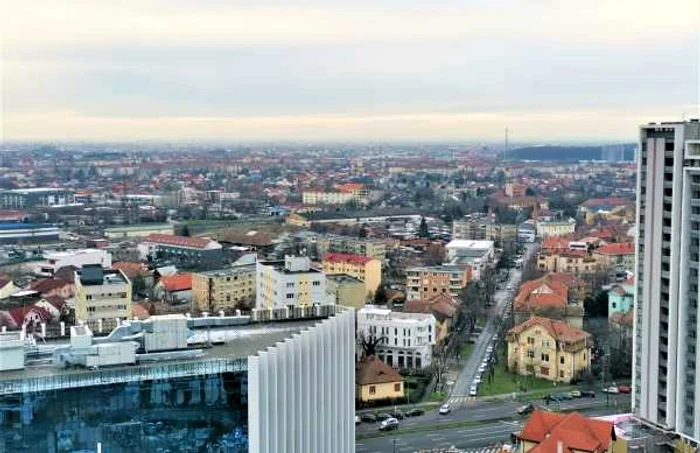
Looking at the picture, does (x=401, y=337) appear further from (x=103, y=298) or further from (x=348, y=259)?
(x=348, y=259)

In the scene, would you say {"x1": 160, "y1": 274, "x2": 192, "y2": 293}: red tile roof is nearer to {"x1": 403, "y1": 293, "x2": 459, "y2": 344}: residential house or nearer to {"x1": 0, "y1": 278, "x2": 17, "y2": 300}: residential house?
{"x1": 0, "y1": 278, "x2": 17, "y2": 300}: residential house

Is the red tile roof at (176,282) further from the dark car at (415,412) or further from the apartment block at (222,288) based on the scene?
the dark car at (415,412)

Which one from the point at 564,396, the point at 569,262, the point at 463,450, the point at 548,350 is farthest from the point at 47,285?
the point at 569,262

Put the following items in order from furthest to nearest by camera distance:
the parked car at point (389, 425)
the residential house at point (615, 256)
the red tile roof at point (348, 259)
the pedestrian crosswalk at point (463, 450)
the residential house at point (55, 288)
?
the residential house at point (615, 256), the red tile roof at point (348, 259), the residential house at point (55, 288), the parked car at point (389, 425), the pedestrian crosswalk at point (463, 450)

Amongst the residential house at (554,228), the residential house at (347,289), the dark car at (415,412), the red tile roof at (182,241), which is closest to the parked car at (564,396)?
the dark car at (415,412)

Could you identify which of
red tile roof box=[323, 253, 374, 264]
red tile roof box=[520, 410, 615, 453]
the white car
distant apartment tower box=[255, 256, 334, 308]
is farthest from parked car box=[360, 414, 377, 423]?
A: red tile roof box=[323, 253, 374, 264]

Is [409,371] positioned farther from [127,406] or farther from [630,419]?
[127,406]
